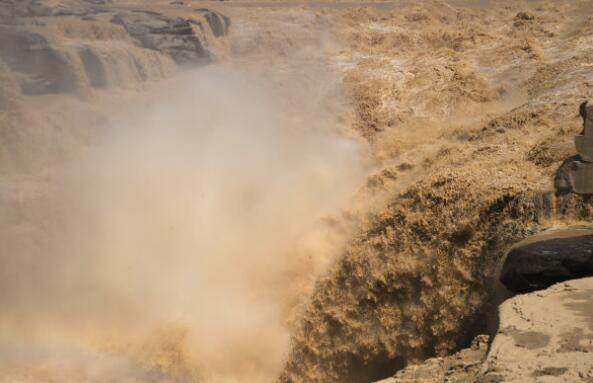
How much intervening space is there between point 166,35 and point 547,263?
12.4 metres

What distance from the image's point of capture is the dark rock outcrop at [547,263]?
504 centimetres

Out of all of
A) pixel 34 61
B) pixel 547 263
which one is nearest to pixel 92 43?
pixel 34 61

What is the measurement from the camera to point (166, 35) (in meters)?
15.2

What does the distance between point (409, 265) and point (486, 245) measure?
3.15 feet

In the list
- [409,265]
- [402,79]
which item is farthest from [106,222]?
[402,79]

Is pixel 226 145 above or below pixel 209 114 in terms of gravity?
below

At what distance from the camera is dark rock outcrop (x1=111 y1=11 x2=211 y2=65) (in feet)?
48.4

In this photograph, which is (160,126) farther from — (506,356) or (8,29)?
(506,356)

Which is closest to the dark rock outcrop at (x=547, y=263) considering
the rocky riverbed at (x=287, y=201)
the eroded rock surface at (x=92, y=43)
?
the rocky riverbed at (x=287, y=201)

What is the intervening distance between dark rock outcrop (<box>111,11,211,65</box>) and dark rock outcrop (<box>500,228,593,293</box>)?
37.4 ft

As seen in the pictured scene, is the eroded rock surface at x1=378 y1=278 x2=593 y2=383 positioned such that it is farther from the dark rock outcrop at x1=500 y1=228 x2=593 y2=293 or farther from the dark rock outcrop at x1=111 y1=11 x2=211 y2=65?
the dark rock outcrop at x1=111 y1=11 x2=211 y2=65

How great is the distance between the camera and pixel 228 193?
11438mm

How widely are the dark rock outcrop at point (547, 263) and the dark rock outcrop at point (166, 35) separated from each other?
1141 cm

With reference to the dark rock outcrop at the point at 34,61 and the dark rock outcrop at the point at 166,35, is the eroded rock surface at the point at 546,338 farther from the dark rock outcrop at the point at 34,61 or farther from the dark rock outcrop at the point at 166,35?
the dark rock outcrop at the point at 166,35
